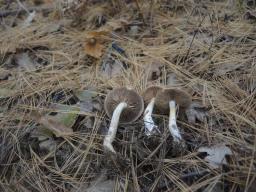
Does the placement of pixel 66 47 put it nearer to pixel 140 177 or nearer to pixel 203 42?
pixel 203 42

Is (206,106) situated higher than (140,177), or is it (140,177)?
(206,106)

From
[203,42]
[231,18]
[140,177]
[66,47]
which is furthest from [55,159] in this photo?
[231,18]

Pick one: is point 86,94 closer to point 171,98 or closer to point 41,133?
point 41,133

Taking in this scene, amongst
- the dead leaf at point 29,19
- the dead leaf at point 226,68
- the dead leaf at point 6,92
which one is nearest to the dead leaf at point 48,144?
the dead leaf at point 6,92

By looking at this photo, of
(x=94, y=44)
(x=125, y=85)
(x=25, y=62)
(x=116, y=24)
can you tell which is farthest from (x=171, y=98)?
(x=25, y=62)

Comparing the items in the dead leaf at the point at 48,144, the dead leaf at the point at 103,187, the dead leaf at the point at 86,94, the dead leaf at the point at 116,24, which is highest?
the dead leaf at the point at 116,24

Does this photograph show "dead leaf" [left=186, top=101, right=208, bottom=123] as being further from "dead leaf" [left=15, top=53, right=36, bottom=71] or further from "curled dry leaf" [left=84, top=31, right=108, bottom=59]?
"dead leaf" [left=15, top=53, right=36, bottom=71]

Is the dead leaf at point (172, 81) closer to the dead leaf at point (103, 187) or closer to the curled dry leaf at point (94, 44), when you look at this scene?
the curled dry leaf at point (94, 44)
